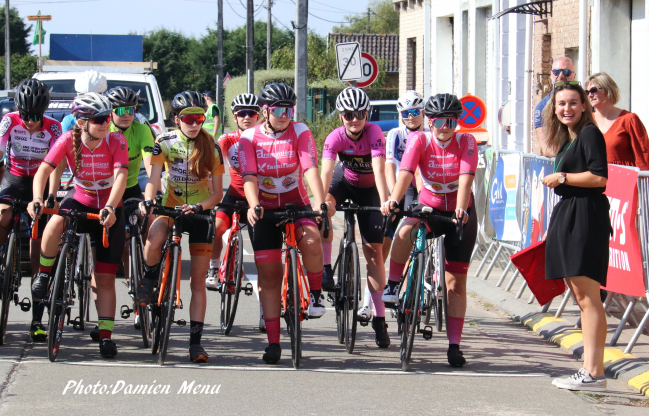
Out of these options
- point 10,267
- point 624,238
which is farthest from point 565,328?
point 10,267

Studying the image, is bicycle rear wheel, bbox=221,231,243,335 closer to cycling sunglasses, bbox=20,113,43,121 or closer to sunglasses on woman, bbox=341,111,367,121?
sunglasses on woman, bbox=341,111,367,121

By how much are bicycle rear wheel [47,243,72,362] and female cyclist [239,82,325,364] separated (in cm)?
138

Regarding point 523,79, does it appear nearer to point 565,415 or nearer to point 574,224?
point 574,224

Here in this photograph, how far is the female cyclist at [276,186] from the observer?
22.5 feet

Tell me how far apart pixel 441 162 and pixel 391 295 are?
113 cm

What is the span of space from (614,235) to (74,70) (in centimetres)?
1119

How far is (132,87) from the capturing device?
14727 millimetres

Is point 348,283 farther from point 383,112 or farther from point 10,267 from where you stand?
point 383,112

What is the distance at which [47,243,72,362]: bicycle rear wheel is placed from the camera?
6727 mm

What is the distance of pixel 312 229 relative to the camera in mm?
6828

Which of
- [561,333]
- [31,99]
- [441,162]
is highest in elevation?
[31,99]

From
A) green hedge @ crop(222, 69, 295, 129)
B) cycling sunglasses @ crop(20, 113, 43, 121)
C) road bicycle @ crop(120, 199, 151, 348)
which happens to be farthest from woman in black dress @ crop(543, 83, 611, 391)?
green hedge @ crop(222, 69, 295, 129)

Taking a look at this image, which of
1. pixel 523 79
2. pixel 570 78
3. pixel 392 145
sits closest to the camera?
pixel 392 145

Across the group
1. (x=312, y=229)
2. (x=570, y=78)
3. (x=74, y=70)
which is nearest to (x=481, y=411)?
(x=312, y=229)
